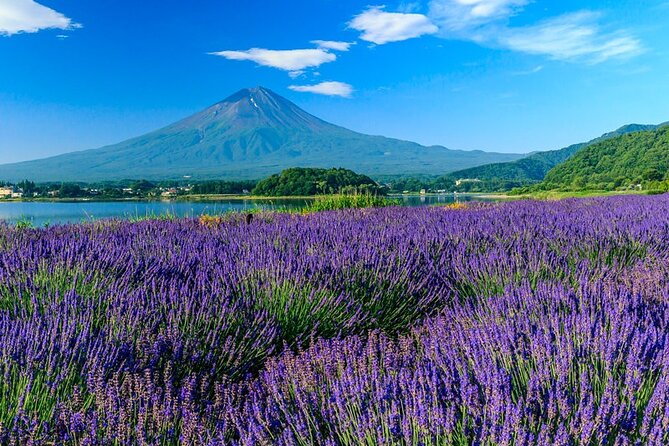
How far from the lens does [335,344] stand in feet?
7.15

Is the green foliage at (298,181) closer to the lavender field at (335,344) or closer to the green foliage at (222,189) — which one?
the green foliage at (222,189)

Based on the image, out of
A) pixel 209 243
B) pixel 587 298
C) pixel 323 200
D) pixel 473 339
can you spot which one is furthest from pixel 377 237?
pixel 323 200

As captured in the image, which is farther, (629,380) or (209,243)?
(209,243)

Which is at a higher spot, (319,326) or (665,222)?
(665,222)

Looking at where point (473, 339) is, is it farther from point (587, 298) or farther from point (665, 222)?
point (665, 222)

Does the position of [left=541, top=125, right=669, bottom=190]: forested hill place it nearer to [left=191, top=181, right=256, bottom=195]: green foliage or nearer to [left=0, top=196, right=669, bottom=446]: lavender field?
[left=191, top=181, right=256, bottom=195]: green foliage

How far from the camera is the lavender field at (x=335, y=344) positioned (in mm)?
1353

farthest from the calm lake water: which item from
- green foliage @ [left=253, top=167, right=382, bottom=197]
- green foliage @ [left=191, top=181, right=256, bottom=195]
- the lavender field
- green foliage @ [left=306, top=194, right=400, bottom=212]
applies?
green foliage @ [left=191, top=181, right=256, bottom=195]

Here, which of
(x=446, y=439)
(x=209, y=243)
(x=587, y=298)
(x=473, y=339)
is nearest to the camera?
(x=446, y=439)

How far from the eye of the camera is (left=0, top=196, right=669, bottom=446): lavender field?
1.35 metres

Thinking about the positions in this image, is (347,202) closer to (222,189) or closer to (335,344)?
(335,344)

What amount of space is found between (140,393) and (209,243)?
2.66m

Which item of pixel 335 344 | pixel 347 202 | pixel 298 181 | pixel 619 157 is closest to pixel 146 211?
pixel 347 202

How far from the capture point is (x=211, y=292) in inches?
112
